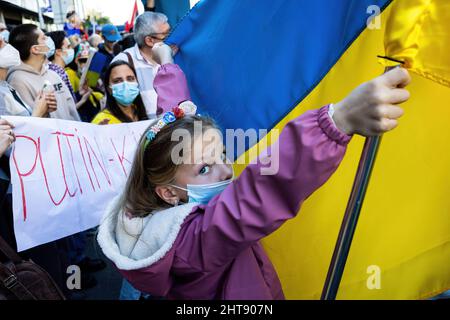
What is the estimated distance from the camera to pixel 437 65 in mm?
1022

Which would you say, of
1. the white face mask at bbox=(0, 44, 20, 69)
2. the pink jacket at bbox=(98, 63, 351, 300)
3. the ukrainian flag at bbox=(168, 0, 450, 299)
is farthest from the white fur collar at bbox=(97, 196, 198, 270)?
the white face mask at bbox=(0, 44, 20, 69)

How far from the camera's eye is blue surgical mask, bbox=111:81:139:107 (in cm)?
293

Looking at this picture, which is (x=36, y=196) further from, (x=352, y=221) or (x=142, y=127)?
(x=352, y=221)

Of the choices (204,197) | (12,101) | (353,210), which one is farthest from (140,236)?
(12,101)

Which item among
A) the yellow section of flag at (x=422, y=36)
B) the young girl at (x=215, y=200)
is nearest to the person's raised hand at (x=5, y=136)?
the young girl at (x=215, y=200)

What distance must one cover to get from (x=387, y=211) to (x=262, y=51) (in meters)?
0.79

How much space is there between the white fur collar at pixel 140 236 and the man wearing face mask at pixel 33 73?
1.99m

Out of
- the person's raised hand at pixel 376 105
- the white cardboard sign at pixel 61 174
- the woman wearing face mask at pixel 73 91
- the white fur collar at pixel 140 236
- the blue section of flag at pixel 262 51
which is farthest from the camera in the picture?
the woman wearing face mask at pixel 73 91

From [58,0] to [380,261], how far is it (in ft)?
41.8

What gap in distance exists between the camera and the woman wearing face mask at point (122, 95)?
2930 mm

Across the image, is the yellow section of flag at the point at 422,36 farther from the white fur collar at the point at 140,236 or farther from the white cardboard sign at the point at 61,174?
the white cardboard sign at the point at 61,174

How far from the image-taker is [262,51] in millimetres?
1634
